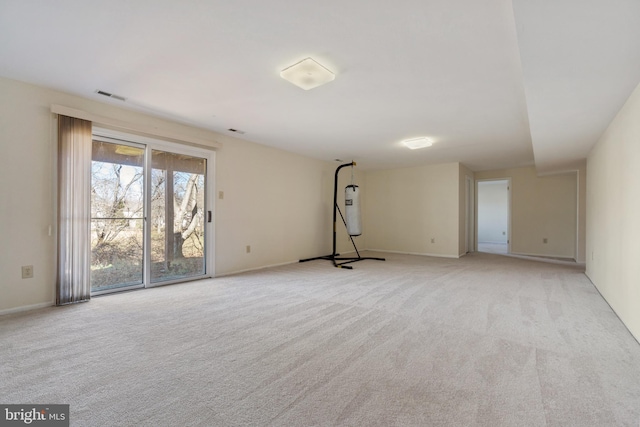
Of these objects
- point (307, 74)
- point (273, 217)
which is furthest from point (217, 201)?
point (307, 74)

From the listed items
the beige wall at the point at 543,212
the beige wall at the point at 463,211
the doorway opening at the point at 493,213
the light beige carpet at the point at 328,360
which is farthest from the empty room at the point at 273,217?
the doorway opening at the point at 493,213

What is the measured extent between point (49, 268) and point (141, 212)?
1050mm

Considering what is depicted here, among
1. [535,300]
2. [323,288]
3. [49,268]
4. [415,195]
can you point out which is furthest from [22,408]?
[415,195]

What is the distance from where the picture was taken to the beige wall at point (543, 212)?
6.40 m

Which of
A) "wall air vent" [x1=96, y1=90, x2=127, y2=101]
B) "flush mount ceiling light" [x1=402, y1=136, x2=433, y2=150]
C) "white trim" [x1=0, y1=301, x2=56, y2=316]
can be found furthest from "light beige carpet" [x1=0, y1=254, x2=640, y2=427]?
"flush mount ceiling light" [x1=402, y1=136, x2=433, y2=150]

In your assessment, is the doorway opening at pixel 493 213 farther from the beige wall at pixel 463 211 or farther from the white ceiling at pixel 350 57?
the white ceiling at pixel 350 57

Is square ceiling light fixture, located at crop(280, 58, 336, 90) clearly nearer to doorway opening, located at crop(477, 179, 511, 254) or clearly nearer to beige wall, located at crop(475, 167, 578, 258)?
beige wall, located at crop(475, 167, 578, 258)

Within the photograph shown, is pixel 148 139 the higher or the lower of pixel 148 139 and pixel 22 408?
the higher

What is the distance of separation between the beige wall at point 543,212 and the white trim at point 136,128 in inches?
274

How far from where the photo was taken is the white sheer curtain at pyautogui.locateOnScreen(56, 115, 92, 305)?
9.66ft

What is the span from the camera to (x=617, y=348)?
200 cm

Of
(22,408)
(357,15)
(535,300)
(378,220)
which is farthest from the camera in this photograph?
(378,220)

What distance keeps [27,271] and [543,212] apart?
9.05 m

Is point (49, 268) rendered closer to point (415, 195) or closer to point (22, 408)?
point (22, 408)
